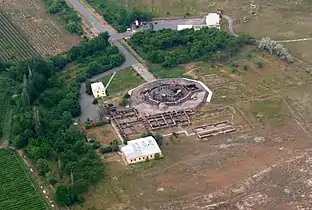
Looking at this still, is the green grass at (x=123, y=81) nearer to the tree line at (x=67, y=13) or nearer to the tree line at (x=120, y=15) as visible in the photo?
the tree line at (x=120, y=15)

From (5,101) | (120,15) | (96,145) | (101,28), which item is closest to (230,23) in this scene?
(120,15)

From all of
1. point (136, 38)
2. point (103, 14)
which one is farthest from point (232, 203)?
point (103, 14)

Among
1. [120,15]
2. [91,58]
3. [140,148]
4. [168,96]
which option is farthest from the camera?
[120,15]

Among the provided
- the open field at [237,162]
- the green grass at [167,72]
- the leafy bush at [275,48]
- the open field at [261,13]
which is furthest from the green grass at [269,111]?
the open field at [261,13]

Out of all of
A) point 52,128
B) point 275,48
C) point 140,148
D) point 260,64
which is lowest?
point 260,64

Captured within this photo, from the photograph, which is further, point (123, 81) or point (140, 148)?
point (123, 81)

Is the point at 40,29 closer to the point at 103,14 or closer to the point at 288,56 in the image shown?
the point at 103,14

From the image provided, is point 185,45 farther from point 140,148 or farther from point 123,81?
point 140,148
